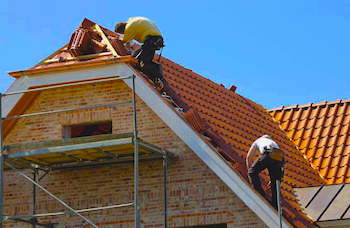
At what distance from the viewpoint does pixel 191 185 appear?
1647cm

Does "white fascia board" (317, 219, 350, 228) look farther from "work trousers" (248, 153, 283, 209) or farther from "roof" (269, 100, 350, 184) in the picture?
"roof" (269, 100, 350, 184)

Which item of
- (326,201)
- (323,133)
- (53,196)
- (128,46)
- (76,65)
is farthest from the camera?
(323,133)

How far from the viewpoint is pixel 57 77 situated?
17.3 meters

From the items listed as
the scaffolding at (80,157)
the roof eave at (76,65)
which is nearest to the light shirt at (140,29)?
the roof eave at (76,65)

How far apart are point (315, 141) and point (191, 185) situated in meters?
6.61

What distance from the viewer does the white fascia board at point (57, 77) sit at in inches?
671

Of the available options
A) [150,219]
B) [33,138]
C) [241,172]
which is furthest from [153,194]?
[33,138]

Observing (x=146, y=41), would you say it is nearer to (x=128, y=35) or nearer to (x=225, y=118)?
(x=128, y=35)

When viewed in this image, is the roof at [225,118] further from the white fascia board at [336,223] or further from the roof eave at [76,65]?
the white fascia board at [336,223]

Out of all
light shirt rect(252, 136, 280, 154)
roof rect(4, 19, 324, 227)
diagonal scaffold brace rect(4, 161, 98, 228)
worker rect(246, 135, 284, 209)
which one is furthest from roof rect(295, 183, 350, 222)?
diagonal scaffold brace rect(4, 161, 98, 228)

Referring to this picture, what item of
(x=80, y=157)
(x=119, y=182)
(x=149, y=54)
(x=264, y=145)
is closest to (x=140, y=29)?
(x=149, y=54)

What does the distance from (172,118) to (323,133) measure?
6.90 m

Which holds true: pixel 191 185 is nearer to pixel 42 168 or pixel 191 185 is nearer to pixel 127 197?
pixel 127 197

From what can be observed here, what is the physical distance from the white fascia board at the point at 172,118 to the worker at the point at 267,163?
43cm
